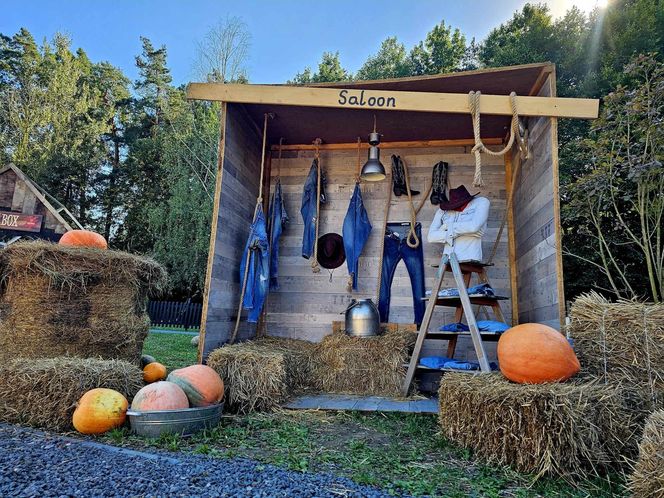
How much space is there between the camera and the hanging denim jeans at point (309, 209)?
Answer: 4902 millimetres

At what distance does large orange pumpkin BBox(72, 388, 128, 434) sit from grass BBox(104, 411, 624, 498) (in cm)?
8

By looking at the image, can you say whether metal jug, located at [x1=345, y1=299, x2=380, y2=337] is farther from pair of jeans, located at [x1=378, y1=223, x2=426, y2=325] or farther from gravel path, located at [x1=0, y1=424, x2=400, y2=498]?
gravel path, located at [x1=0, y1=424, x2=400, y2=498]

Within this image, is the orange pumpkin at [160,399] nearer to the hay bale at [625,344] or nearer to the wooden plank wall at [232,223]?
the wooden plank wall at [232,223]

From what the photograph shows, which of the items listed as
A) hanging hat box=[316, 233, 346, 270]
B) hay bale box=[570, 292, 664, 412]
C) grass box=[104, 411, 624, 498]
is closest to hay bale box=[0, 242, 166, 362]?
grass box=[104, 411, 624, 498]

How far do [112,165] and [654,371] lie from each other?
70.1 feet

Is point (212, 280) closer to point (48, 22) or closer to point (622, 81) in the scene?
point (622, 81)

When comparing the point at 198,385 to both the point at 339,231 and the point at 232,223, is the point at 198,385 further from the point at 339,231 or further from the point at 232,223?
the point at 339,231

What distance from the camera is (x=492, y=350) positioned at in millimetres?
4531

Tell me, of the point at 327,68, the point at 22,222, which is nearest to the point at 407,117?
the point at 22,222

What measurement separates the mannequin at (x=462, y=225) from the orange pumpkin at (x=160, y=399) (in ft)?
8.59

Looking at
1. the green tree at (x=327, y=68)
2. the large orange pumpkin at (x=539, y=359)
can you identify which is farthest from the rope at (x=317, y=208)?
the green tree at (x=327, y=68)

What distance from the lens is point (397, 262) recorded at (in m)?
4.86

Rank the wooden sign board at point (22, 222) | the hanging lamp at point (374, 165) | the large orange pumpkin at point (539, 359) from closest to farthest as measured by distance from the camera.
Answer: the large orange pumpkin at point (539, 359) → the hanging lamp at point (374, 165) → the wooden sign board at point (22, 222)

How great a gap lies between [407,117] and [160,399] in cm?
344
